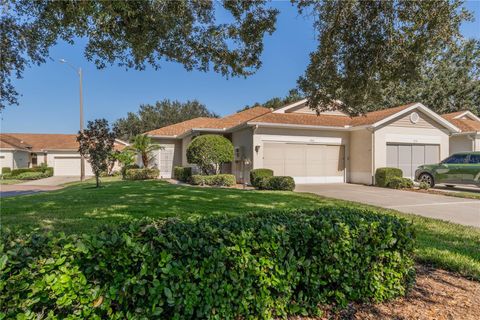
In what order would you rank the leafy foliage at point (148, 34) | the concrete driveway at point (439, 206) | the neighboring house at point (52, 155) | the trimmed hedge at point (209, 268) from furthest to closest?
the neighboring house at point (52, 155) < the concrete driveway at point (439, 206) < the leafy foliage at point (148, 34) < the trimmed hedge at point (209, 268)

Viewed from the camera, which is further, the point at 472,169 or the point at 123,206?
the point at 472,169

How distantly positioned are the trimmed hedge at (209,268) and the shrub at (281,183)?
34.7ft

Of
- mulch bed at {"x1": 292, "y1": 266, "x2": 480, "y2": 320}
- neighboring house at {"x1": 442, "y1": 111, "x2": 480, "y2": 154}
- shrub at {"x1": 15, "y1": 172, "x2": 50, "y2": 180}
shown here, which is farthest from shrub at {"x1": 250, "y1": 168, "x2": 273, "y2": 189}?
shrub at {"x1": 15, "y1": 172, "x2": 50, "y2": 180}

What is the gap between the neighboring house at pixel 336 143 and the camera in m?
17.5

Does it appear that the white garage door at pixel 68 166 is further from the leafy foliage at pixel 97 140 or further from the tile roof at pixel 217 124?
the leafy foliage at pixel 97 140

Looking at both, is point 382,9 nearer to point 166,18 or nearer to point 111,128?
point 166,18

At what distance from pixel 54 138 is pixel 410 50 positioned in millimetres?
41948

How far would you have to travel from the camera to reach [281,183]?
559 inches

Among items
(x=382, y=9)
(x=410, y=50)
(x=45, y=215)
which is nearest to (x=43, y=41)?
(x=45, y=215)

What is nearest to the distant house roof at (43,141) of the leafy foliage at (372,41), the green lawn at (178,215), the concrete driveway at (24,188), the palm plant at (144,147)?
the concrete driveway at (24,188)

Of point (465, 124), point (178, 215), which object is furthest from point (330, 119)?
point (178, 215)

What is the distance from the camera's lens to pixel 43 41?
6848mm

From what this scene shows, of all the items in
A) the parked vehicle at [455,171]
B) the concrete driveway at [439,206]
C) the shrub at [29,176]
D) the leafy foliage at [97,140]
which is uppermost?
the leafy foliage at [97,140]

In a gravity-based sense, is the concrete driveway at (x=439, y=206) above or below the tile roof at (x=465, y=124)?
below
